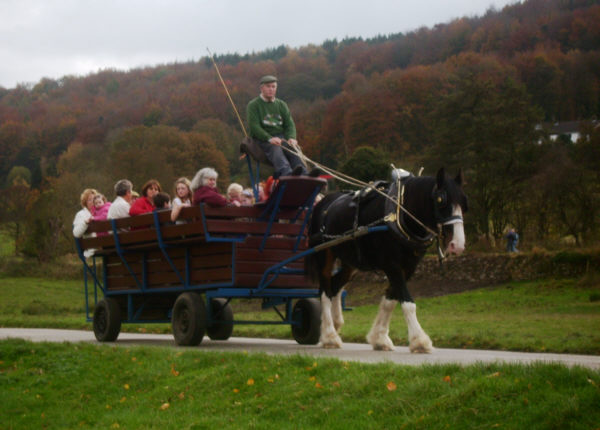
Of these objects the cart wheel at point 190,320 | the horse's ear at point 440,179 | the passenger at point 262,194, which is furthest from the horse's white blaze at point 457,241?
the cart wheel at point 190,320

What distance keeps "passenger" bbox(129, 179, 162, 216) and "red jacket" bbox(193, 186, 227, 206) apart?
1.96 meters

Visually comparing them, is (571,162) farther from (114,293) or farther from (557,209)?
(114,293)

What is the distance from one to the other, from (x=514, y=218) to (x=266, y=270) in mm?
27075

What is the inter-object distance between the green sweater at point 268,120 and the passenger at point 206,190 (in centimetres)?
97

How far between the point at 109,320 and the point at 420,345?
243 inches

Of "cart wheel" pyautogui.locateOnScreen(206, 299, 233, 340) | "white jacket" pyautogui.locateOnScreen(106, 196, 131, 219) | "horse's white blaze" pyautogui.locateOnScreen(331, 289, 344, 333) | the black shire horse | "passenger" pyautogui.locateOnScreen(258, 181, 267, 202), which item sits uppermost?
"passenger" pyautogui.locateOnScreen(258, 181, 267, 202)

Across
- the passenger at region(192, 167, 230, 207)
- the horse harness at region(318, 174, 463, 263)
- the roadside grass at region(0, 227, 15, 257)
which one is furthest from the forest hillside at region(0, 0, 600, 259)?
Answer: the passenger at region(192, 167, 230, 207)

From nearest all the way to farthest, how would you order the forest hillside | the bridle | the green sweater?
1. the bridle
2. the green sweater
3. the forest hillside

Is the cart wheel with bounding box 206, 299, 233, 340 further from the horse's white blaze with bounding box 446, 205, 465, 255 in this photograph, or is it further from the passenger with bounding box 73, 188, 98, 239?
the horse's white blaze with bounding box 446, 205, 465, 255

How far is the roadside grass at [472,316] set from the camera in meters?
14.3

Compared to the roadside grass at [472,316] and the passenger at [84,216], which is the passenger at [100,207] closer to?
the passenger at [84,216]

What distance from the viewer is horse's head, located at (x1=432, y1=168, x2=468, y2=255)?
9.91 m

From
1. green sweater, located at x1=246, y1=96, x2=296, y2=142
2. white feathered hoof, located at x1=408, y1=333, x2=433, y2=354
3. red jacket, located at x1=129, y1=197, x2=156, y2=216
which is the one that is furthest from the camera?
red jacket, located at x1=129, y1=197, x2=156, y2=216

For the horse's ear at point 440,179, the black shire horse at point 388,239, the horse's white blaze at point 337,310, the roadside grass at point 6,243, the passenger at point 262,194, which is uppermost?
the horse's ear at point 440,179
